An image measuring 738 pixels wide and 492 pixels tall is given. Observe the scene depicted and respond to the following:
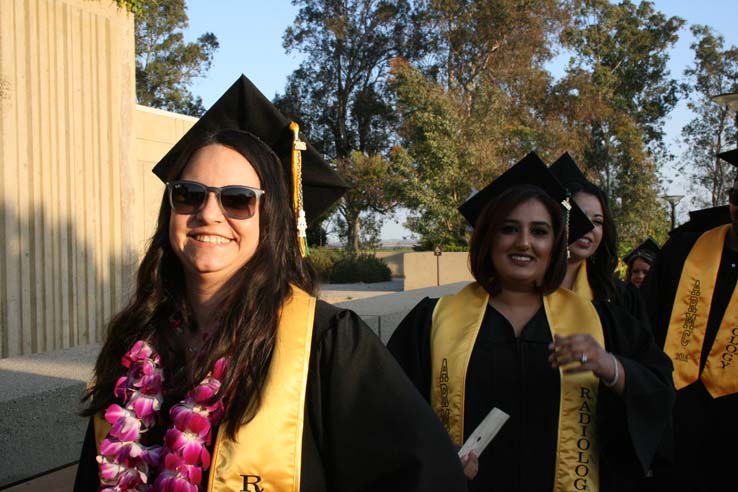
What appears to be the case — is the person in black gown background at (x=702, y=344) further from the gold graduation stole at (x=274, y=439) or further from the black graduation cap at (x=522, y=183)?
the gold graduation stole at (x=274, y=439)

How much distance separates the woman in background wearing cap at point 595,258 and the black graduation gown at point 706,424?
36 centimetres

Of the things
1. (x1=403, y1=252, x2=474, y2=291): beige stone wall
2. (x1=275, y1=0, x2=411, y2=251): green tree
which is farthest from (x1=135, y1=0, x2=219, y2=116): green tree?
(x1=403, y1=252, x2=474, y2=291): beige stone wall

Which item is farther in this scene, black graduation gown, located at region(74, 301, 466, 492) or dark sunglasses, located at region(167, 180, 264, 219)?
dark sunglasses, located at region(167, 180, 264, 219)

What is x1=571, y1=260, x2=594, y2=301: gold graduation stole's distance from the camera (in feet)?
12.5

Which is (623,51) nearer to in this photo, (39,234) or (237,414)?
(39,234)

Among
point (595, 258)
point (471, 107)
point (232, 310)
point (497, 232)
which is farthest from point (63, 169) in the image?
point (471, 107)

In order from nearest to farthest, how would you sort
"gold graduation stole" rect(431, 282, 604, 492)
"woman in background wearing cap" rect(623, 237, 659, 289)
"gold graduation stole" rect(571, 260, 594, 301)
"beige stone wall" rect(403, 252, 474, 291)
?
"gold graduation stole" rect(431, 282, 604, 492)
"gold graduation stole" rect(571, 260, 594, 301)
"woman in background wearing cap" rect(623, 237, 659, 289)
"beige stone wall" rect(403, 252, 474, 291)

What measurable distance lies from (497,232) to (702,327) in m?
1.78

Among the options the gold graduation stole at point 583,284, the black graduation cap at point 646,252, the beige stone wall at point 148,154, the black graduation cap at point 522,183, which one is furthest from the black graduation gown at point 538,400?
the beige stone wall at point 148,154

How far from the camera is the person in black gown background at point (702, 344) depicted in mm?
3656

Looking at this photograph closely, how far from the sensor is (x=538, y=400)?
258 centimetres

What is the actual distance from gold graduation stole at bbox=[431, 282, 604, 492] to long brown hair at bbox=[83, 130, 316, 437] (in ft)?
2.90

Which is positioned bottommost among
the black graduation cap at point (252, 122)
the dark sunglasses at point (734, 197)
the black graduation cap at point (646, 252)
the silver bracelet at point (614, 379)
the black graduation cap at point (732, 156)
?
the silver bracelet at point (614, 379)

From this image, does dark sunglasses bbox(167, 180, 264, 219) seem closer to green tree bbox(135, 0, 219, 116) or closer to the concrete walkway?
the concrete walkway
